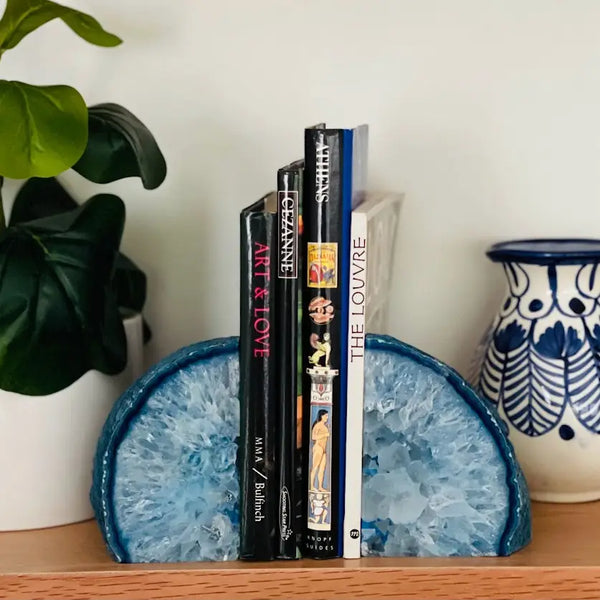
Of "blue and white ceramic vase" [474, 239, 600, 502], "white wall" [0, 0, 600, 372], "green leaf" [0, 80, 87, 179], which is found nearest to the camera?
"green leaf" [0, 80, 87, 179]

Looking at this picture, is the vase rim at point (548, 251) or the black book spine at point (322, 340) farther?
the vase rim at point (548, 251)

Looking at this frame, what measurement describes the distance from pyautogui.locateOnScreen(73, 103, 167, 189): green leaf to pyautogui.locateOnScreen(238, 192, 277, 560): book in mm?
92

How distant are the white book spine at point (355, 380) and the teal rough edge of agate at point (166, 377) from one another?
0.02 m

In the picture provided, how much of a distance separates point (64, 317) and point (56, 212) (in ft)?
0.60

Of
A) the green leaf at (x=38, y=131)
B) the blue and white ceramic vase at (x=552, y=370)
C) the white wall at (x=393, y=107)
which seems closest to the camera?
the green leaf at (x=38, y=131)

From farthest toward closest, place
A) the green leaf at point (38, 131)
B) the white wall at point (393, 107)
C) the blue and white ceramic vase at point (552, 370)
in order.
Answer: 1. the white wall at point (393, 107)
2. the blue and white ceramic vase at point (552, 370)
3. the green leaf at point (38, 131)

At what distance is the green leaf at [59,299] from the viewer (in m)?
0.62

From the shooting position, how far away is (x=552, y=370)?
0.69 m

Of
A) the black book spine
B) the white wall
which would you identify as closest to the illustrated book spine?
the black book spine

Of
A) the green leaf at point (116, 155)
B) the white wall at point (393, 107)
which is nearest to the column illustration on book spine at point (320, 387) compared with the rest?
the green leaf at point (116, 155)

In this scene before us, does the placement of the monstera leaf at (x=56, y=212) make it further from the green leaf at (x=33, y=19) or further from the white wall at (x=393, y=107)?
the green leaf at (x=33, y=19)

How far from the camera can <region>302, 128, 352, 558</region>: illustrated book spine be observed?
58 cm

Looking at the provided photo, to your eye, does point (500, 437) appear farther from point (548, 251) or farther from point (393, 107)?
point (393, 107)

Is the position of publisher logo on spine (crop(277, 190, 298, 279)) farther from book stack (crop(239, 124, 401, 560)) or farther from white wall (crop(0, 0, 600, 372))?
white wall (crop(0, 0, 600, 372))
